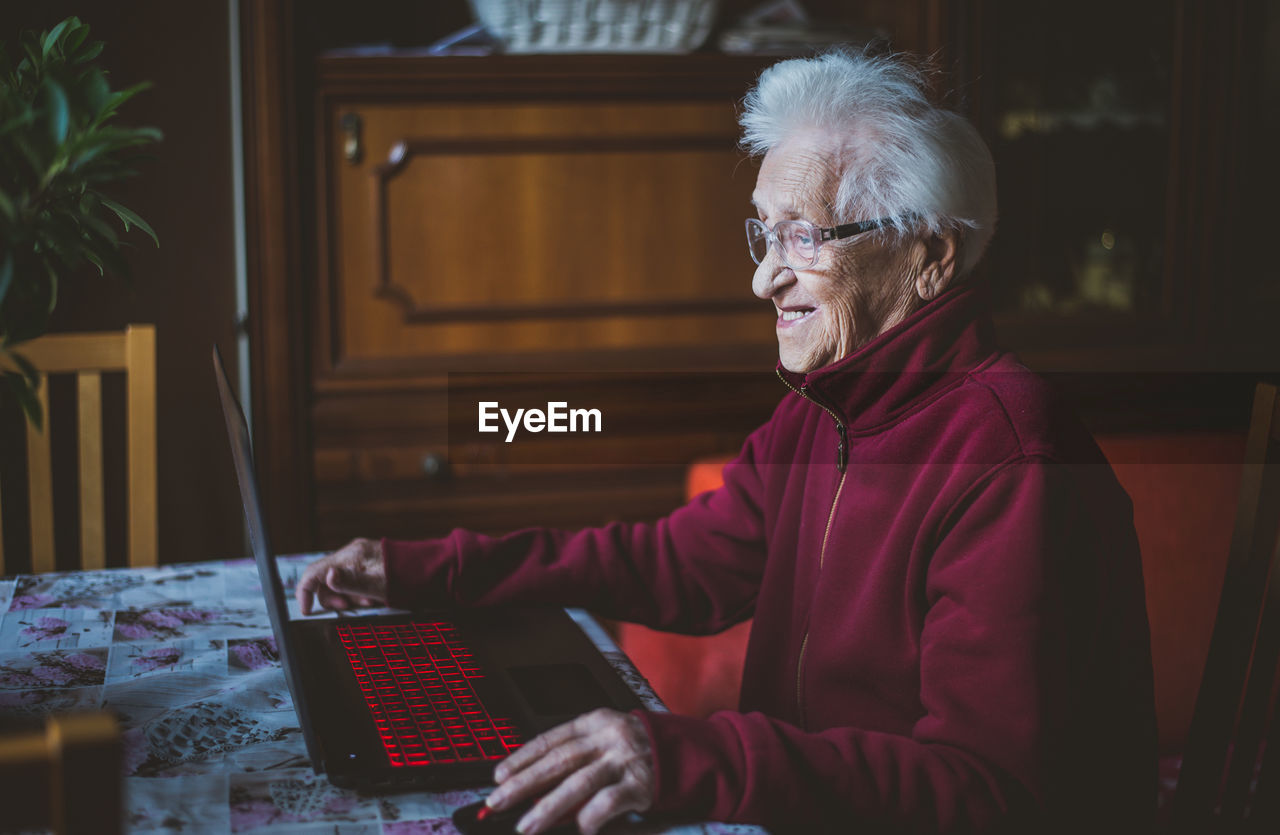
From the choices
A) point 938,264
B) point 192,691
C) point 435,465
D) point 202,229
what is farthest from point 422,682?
point 202,229

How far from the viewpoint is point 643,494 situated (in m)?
2.34

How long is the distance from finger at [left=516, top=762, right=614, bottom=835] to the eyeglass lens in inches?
22.4

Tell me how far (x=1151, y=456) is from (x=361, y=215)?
142cm

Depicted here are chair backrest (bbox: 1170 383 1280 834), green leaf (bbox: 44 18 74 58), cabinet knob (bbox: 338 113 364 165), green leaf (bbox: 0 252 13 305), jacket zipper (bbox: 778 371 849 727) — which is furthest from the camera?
cabinet knob (bbox: 338 113 364 165)

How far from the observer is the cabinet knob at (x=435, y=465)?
2.25 m

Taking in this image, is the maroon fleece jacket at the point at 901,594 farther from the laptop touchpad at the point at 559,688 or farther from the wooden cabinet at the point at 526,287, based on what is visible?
the wooden cabinet at the point at 526,287

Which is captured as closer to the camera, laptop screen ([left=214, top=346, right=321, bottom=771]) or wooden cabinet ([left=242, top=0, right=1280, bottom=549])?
laptop screen ([left=214, top=346, right=321, bottom=771])

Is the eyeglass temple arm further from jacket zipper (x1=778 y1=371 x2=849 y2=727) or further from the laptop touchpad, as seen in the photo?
the laptop touchpad

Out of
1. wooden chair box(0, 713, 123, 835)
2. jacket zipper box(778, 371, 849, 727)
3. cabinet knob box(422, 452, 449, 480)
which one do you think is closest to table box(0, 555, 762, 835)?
jacket zipper box(778, 371, 849, 727)

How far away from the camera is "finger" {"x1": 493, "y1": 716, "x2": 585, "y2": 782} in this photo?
2.50 ft

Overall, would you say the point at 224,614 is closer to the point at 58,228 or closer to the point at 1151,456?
the point at 58,228

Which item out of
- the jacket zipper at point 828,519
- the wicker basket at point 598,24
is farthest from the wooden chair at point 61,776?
the wicker basket at point 598,24

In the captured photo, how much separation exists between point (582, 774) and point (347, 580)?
478 millimetres

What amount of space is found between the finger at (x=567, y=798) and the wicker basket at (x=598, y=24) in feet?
5.68
